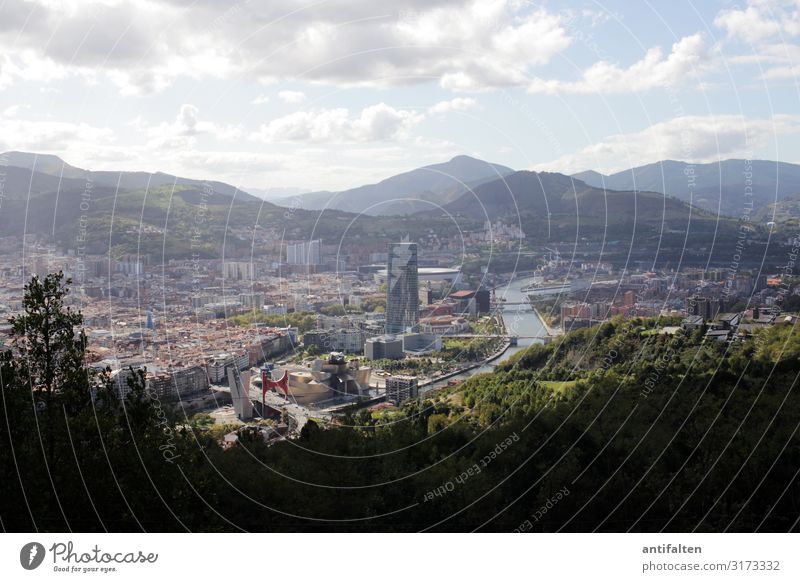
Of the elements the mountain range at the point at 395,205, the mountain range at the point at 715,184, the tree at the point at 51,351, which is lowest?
the tree at the point at 51,351

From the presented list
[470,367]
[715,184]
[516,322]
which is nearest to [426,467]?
[470,367]

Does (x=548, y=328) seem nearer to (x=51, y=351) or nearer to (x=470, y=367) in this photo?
(x=470, y=367)

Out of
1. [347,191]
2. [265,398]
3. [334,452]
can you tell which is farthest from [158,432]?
[347,191]

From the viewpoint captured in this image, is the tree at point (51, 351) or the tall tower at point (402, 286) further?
the tall tower at point (402, 286)
